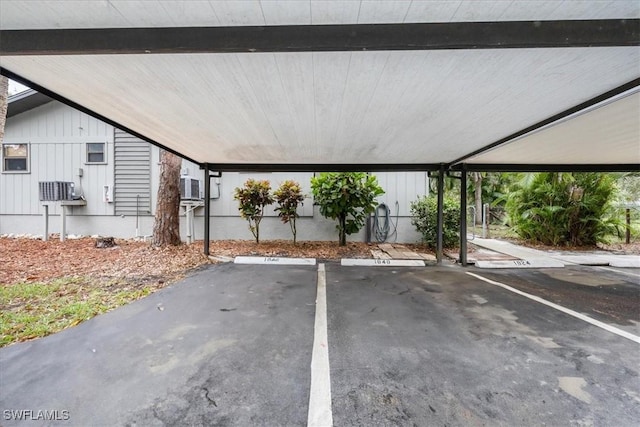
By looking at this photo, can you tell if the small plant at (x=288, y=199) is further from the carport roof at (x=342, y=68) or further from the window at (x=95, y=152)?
the window at (x=95, y=152)

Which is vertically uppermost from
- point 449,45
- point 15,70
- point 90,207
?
point 15,70

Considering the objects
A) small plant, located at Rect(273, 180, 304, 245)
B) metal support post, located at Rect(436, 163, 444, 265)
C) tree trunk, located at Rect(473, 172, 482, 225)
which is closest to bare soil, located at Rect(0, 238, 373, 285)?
small plant, located at Rect(273, 180, 304, 245)

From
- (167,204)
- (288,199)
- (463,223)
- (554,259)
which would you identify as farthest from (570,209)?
(167,204)

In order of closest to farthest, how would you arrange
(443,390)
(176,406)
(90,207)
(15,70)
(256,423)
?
(256,423)
(176,406)
(443,390)
(15,70)
(90,207)

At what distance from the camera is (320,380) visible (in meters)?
1.98

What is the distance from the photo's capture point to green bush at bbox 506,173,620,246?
7.61 metres

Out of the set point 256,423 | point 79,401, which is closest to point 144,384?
point 79,401

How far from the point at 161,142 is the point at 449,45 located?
4671mm

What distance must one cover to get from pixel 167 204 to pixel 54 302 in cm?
355

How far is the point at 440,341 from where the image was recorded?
102 inches

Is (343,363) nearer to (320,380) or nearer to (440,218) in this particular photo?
(320,380)

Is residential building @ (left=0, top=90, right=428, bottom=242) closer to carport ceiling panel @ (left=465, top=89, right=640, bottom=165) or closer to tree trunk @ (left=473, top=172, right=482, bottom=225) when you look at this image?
carport ceiling panel @ (left=465, top=89, right=640, bottom=165)

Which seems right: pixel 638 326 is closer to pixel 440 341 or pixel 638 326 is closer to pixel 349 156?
pixel 440 341

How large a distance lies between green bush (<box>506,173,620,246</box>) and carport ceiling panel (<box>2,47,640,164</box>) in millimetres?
5875
